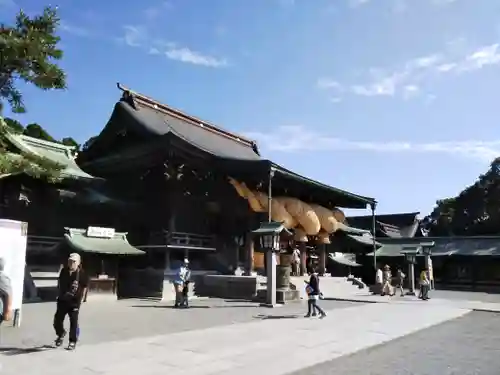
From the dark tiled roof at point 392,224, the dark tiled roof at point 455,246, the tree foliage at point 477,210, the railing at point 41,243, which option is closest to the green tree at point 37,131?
the railing at point 41,243

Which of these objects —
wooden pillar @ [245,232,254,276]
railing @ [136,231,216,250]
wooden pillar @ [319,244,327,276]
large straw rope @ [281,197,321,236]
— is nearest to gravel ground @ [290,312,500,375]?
wooden pillar @ [245,232,254,276]

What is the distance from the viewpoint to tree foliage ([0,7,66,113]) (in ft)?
29.6

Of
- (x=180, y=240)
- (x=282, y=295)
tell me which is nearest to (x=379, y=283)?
(x=282, y=295)

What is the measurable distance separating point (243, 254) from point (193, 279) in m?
4.07

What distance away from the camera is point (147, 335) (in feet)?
36.2

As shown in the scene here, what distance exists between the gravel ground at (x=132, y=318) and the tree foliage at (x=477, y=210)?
4102 cm

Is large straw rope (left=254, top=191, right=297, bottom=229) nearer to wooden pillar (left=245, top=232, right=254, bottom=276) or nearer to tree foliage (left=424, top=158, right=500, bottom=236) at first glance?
wooden pillar (left=245, top=232, right=254, bottom=276)

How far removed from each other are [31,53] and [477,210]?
5653 cm

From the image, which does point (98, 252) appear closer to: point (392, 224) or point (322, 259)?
point (322, 259)

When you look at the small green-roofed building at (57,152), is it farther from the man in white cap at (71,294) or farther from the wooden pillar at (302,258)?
the wooden pillar at (302,258)

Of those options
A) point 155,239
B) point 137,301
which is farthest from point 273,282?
point 155,239

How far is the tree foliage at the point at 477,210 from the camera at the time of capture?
5375 cm

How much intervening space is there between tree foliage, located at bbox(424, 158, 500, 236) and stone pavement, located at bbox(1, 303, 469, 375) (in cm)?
4438

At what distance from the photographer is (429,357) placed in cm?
945
